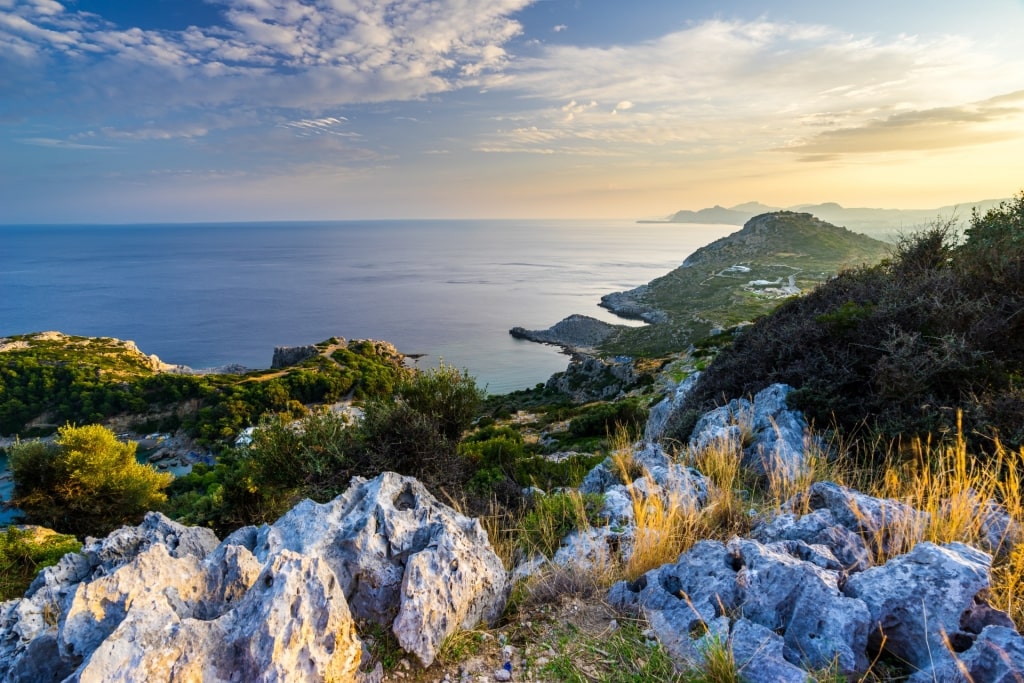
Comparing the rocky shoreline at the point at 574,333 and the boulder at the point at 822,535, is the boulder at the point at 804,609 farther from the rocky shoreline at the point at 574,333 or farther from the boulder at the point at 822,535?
the rocky shoreline at the point at 574,333

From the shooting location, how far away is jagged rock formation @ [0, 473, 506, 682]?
3.47m

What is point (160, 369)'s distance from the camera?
8438 centimetres

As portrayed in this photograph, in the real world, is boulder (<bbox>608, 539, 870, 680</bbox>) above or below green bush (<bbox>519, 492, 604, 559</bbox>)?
above

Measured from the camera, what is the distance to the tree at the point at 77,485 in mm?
20297

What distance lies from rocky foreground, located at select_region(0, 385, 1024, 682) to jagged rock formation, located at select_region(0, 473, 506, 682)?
0.04ft

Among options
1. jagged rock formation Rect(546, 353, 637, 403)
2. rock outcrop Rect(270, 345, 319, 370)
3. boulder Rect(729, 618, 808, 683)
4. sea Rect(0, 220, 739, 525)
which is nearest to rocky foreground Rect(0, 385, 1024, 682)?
boulder Rect(729, 618, 808, 683)

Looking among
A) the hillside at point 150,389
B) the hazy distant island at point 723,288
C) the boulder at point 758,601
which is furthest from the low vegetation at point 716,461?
the hazy distant island at point 723,288

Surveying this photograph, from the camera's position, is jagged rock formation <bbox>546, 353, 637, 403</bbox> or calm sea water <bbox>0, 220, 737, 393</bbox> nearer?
jagged rock formation <bbox>546, 353, 637, 403</bbox>

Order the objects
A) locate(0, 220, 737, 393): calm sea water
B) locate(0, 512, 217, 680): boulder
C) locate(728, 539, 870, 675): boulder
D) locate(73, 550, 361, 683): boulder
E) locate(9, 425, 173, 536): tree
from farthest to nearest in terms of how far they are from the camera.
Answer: locate(0, 220, 737, 393): calm sea water → locate(9, 425, 173, 536): tree → locate(0, 512, 217, 680): boulder → locate(728, 539, 870, 675): boulder → locate(73, 550, 361, 683): boulder

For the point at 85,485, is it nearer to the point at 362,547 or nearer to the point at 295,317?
the point at 362,547

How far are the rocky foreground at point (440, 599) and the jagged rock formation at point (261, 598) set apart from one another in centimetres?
1

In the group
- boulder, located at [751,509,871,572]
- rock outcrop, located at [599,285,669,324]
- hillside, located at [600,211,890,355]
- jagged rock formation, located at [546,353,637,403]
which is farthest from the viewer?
rock outcrop, located at [599,285,669,324]

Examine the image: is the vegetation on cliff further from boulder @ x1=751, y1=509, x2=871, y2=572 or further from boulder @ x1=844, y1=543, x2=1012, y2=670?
boulder @ x1=844, y1=543, x2=1012, y2=670

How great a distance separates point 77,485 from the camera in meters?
20.6
